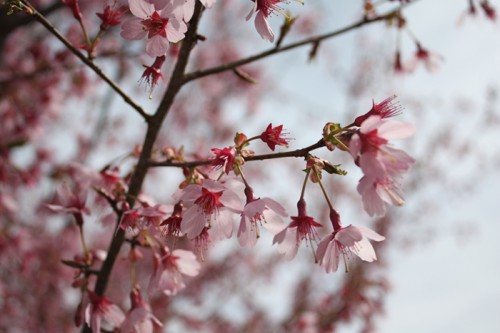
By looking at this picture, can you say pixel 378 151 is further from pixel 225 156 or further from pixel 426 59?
pixel 426 59

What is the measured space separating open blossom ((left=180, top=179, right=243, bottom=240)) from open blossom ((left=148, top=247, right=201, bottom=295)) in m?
0.24

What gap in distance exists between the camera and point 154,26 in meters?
1.24

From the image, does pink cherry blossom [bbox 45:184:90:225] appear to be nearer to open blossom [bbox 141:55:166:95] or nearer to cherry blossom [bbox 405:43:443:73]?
open blossom [bbox 141:55:166:95]

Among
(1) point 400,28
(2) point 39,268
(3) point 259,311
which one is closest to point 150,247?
(1) point 400,28

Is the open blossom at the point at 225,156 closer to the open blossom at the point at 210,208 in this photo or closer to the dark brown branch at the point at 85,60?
the open blossom at the point at 210,208

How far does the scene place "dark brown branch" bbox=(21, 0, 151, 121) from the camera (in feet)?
4.31

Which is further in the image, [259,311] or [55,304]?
Result: [259,311]

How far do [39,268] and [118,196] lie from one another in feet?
16.4

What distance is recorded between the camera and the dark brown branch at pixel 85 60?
4.31 ft

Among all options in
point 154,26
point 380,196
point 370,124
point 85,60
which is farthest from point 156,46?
point 380,196

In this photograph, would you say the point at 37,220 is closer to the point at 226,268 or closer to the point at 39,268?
the point at 39,268

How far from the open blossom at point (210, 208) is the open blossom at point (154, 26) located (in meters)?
0.41

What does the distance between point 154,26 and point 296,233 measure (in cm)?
A: 74

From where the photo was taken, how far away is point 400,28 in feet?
6.93
